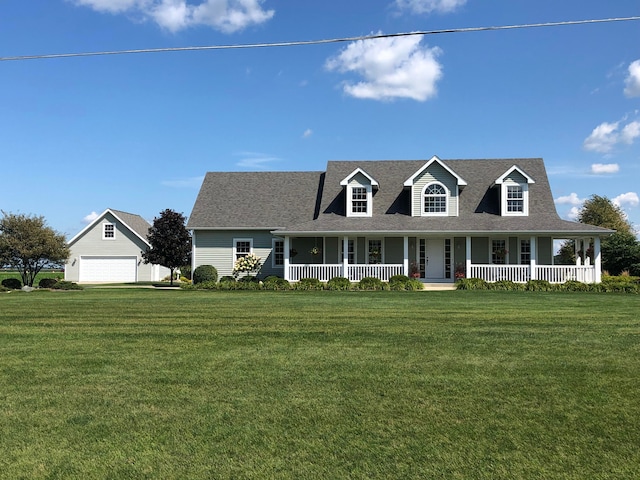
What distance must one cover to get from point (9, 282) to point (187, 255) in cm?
952

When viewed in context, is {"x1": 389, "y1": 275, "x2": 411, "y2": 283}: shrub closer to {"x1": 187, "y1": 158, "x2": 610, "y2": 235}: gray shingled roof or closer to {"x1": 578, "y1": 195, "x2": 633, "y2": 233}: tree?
{"x1": 187, "y1": 158, "x2": 610, "y2": 235}: gray shingled roof

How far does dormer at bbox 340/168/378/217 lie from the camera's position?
93.7 ft

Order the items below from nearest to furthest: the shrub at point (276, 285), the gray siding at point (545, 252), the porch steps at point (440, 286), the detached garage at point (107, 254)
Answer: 1. the porch steps at point (440, 286)
2. the shrub at point (276, 285)
3. the gray siding at point (545, 252)
4. the detached garage at point (107, 254)

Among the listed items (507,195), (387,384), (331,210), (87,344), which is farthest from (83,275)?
(387,384)

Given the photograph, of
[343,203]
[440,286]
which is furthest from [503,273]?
[343,203]

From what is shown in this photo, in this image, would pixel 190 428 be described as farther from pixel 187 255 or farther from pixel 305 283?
pixel 187 255

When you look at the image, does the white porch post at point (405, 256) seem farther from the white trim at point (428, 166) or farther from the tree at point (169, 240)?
the tree at point (169, 240)

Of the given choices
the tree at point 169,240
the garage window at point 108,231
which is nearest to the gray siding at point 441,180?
the tree at point 169,240

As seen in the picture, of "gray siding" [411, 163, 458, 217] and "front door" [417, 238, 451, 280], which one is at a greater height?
"gray siding" [411, 163, 458, 217]

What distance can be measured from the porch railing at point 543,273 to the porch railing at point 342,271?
3.85 m

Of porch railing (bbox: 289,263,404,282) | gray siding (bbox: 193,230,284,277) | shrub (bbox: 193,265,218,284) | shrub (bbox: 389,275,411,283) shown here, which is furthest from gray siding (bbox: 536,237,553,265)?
shrub (bbox: 193,265,218,284)

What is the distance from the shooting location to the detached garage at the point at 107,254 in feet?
137

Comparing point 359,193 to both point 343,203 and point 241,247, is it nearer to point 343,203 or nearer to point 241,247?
point 343,203

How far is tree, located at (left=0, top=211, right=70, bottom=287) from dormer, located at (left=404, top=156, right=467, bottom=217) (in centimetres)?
2018
